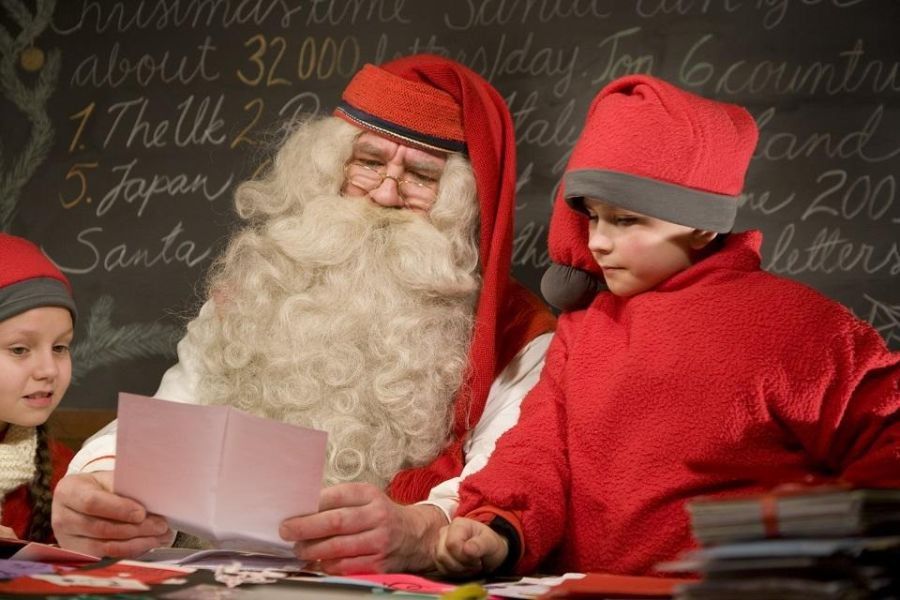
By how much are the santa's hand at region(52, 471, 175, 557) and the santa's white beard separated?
59 cm

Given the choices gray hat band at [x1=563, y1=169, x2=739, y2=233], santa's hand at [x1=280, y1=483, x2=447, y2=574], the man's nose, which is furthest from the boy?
the man's nose

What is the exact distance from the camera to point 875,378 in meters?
1.92

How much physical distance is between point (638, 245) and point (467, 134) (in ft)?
2.62

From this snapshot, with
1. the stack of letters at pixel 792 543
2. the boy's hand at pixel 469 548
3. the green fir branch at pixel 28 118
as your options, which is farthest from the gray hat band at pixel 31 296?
the stack of letters at pixel 792 543

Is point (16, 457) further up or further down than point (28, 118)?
further down

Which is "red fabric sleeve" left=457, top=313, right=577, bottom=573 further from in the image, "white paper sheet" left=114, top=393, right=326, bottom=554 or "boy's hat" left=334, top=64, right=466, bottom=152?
"boy's hat" left=334, top=64, right=466, bottom=152

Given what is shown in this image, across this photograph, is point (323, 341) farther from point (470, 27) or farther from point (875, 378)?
point (875, 378)

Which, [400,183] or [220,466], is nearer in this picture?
[220,466]

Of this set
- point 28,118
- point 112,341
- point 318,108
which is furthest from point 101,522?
point 28,118

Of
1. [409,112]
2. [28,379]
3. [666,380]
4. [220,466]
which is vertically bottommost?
[220,466]

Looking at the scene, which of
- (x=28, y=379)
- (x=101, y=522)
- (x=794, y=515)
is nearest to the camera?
(x=794, y=515)

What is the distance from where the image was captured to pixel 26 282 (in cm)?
254

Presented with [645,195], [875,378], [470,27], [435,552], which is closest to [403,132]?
[470,27]

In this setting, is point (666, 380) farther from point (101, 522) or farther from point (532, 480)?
point (101, 522)
